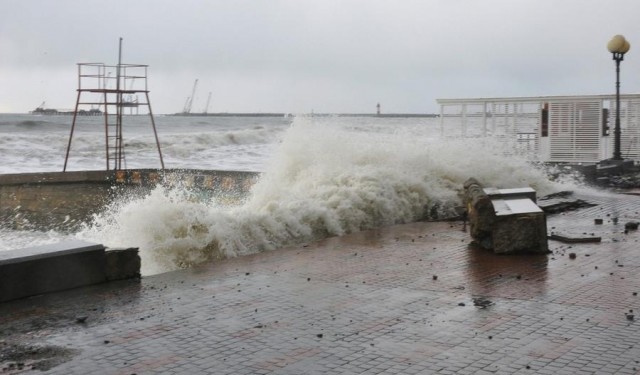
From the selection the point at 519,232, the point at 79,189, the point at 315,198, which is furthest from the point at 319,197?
the point at 79,189

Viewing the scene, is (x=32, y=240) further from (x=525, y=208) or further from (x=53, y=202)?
(x=525, y=208)

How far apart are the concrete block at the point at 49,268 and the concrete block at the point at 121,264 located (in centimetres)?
8

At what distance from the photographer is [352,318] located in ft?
20.6

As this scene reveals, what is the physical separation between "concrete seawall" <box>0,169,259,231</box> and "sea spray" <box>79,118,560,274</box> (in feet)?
3.00

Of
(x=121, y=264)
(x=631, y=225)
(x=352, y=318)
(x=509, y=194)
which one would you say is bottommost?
(x=352, y=318)

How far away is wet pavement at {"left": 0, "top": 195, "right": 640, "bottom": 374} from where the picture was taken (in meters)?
5.10

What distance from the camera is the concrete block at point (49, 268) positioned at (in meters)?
7.12

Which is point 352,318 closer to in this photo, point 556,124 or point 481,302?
point 481,302

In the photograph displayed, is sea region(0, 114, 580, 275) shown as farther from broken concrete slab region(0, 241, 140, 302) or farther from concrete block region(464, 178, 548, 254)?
concrete block region(464, 178, 548, 254)

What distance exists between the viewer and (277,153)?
1597 cm

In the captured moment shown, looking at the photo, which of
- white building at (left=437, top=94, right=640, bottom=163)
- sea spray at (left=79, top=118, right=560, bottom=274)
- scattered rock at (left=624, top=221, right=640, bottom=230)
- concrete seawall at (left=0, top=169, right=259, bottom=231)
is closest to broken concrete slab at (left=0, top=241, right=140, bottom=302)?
sea spray at (left=79, top=118, right=560, bottom=274)

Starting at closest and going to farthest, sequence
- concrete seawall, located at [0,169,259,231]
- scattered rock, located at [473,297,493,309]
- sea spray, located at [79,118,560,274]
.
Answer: scattered rock, located at [473,297,493,309] < sea spray, located at [79,118,560,274] < concrete seawall, located at [0,169,259,231]

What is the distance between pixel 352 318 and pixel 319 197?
6937 millimetres

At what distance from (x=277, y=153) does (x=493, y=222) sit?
7.29 meters
